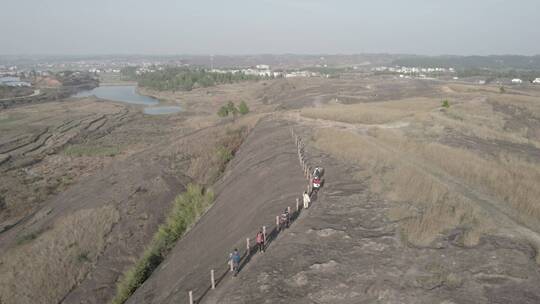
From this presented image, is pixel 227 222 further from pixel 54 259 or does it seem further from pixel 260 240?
pixel 54 259

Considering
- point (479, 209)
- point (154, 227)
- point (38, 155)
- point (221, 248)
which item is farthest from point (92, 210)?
point (38, 155)

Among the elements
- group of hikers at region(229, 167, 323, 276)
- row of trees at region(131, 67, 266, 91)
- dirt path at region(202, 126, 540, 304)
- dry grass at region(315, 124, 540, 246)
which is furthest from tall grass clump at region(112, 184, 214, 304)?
row of trees at region(131, 67, 266, 91)

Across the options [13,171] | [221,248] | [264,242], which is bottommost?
→ [13,171]

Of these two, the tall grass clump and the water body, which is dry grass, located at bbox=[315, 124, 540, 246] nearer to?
the tall grass clump

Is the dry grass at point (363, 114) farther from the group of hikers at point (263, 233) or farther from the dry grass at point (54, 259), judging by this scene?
the dry grass at point (54, 259)

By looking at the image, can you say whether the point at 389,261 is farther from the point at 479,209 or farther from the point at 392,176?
the point at 392,176

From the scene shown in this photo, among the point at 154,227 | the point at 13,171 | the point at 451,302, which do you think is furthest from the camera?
the point at 13,171

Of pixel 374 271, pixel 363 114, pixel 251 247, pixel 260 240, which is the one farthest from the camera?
pixel 363 114

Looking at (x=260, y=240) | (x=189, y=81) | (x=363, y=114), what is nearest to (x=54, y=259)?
(x=260, y=240)
